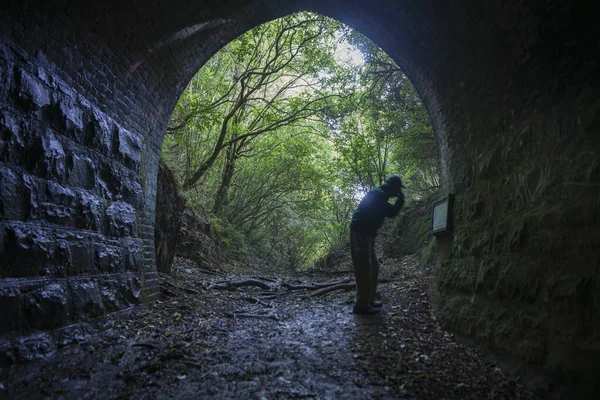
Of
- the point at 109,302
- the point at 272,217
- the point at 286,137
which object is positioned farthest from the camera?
the point at 272,217

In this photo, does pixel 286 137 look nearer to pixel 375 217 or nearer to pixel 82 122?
pixel 375 217

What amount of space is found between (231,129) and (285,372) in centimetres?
1041

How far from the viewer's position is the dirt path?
2590mm

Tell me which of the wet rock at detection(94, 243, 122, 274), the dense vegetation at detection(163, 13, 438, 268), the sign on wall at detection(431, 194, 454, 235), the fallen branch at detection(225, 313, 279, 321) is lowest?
the fallen branch at detection(225, 313, 279, 321)

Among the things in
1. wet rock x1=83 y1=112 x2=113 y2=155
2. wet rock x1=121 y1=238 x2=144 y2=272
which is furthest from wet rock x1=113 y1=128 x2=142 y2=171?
wet rock x1=121 y1=238 x2=144 y2=272

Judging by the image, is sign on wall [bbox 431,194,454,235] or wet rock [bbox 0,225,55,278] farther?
sign on wall [bbox 431,194,454,235]

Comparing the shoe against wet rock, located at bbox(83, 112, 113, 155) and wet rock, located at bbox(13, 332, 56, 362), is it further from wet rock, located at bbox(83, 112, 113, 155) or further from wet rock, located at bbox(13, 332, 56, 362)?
wet rock, located at bbox(83, 112, 113, 155)

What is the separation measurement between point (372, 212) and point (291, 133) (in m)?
9.47

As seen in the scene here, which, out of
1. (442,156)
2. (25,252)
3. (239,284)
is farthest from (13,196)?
(239,284)

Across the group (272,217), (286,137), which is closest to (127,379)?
(286,137)

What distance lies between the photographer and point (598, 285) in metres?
2.14

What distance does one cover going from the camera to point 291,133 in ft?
46.0

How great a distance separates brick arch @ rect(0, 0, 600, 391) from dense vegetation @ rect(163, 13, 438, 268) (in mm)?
3197

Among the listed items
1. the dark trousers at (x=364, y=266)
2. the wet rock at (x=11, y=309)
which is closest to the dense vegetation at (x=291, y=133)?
the dark trousers at (x=364, y=266)
